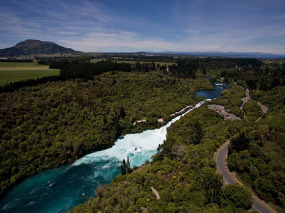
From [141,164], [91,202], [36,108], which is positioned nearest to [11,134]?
[36,108]

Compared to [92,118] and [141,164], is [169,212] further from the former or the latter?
[92,118]

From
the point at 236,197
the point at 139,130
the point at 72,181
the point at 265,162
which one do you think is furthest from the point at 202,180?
the point at 139,130

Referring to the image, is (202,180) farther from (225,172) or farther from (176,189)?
(225,172)

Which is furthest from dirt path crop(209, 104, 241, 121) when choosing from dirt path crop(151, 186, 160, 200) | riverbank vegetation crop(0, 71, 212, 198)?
dirt path crop(151, 186, 160, 200)

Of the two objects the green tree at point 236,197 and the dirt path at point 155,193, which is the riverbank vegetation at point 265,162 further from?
the dirt path at point 155,193

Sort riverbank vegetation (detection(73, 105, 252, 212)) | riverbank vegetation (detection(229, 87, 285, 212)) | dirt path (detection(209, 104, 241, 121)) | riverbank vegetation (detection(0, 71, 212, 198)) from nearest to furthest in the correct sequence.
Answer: riverbank vegetation (detection(73, 105, 252, 212)) → riverbank vegetation (detection(229, 87, 285, 212)) → riverbank vegetation (detection(0, 71, 212, 198)) → dirt path (detection(209, 104, 241, 121))

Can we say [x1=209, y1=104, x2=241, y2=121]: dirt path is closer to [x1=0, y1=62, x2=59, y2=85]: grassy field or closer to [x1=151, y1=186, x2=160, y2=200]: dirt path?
[x1=151, y1=186, x2=160, y2=200]: dirt path
